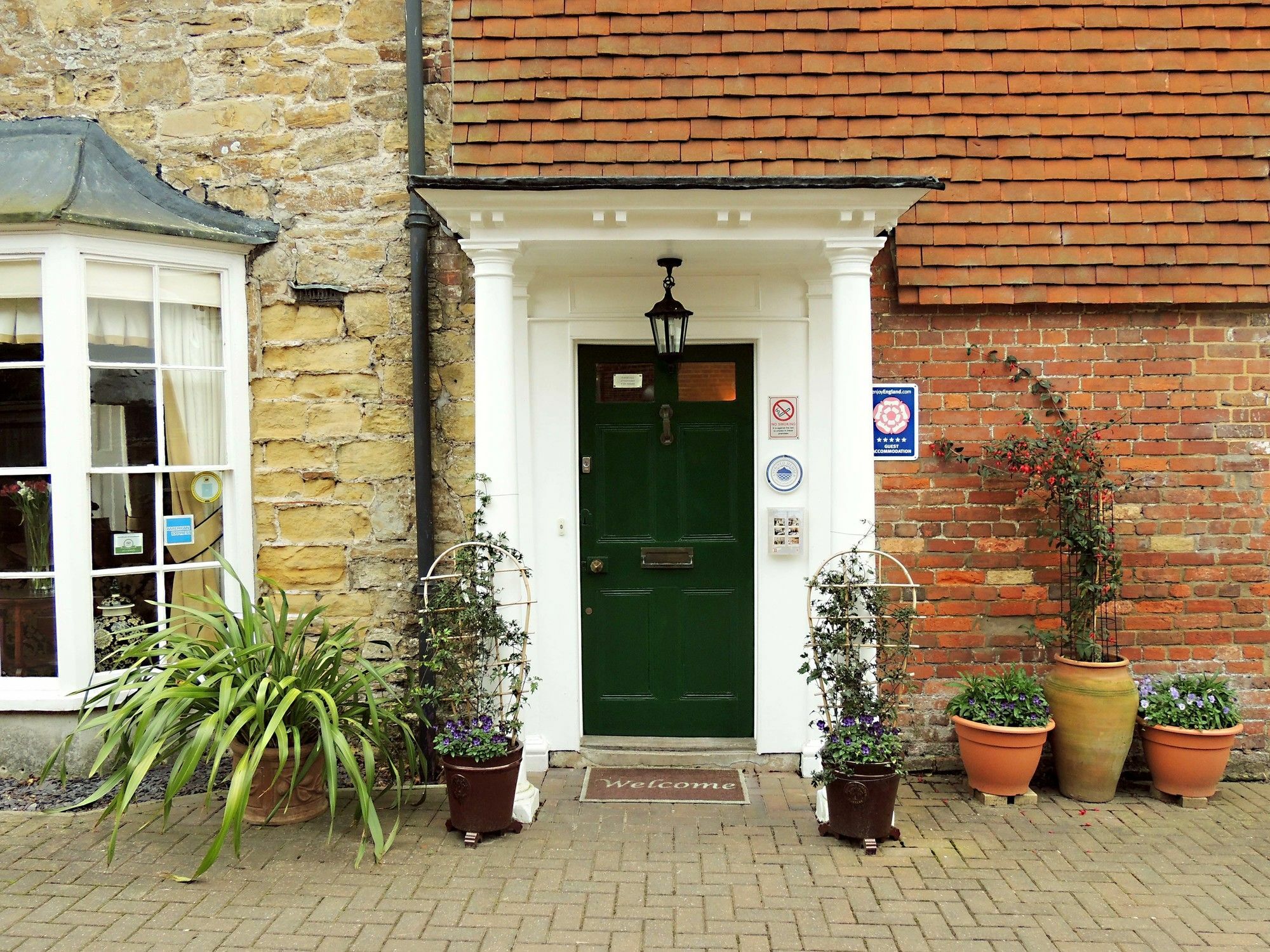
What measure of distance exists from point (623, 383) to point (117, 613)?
307cm

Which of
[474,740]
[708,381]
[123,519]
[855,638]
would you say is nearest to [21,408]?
[123,519]

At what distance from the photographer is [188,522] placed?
505 centimetres

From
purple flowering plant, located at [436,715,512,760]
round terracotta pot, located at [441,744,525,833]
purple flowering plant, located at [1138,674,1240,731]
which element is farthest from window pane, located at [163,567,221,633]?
purple flowering plant, located at [1138,674,1240,731]

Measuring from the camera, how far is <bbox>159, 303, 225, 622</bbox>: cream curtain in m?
5.00

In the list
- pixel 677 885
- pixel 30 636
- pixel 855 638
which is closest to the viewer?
pixel 677 885

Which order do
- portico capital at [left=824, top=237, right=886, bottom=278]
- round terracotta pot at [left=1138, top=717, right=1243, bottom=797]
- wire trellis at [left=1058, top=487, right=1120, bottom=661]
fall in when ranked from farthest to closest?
1. wire trellis at [left=1058, top=487, right=1120, bottom=661]
2. round terracotta pot at [left=1138, top=717, right=1243, bottom=797]
3. portico capital at [left=824, top=237, right=886, bottom=278]

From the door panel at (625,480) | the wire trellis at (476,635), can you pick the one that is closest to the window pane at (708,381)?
the door panel at (625,480)

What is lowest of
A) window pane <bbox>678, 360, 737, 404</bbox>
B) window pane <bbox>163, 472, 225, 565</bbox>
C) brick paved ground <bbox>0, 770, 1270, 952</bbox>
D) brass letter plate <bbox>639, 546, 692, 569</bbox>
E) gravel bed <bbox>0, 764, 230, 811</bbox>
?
brick paved ground <bbox>0, 770, 1270, 952</bbox>

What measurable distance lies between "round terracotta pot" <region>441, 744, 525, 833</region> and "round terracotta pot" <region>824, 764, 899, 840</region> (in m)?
1.51

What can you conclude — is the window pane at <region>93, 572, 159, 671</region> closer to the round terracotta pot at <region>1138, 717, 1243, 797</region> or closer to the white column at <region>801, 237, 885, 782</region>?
the white column at <region>801, 237, 885, 782</region>

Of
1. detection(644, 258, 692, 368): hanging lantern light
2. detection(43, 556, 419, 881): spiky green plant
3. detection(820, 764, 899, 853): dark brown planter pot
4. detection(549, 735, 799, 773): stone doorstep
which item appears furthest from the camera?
detection(549, 735, 799, 773): stone doorstep

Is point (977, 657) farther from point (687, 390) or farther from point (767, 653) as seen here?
point (687, 390)

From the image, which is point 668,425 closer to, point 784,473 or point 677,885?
point 784,473

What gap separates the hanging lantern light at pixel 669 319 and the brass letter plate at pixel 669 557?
44.4 inches
